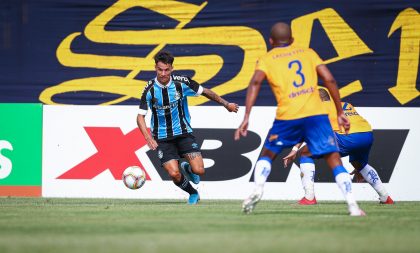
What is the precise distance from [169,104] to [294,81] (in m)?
4.07

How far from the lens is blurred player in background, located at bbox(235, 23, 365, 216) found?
974cm

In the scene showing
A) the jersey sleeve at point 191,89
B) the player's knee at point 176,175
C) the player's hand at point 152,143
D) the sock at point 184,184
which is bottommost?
the sock at point 184,184

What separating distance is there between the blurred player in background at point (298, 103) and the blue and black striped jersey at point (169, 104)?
3.84 metres

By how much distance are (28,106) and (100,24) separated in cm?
204

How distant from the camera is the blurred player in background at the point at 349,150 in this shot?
1330cm

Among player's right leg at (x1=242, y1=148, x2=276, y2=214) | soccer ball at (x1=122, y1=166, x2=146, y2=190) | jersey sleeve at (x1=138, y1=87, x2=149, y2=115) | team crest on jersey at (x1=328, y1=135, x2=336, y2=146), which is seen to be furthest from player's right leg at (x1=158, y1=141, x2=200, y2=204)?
team crest on jersey at (x1=328, y1=135, x2=336, y2=146)

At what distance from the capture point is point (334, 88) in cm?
972

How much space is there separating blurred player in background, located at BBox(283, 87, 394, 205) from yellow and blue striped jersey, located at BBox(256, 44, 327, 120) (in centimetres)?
337

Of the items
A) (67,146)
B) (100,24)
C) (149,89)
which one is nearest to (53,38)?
(100,24)

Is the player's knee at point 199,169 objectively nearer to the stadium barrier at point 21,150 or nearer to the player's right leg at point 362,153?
the player's right leg at point 362,153

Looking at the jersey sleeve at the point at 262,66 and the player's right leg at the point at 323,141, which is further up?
the jersey sleeve at the point at 262,66

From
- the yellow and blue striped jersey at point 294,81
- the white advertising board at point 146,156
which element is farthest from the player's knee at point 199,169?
the yellow and blue striped jersey at point 294,81

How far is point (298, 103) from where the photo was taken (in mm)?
9742

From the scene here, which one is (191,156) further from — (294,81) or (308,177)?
(294,81)
